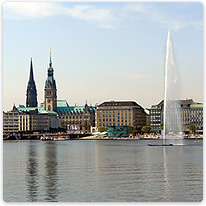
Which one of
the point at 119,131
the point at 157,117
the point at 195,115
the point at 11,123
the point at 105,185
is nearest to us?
the point at 105,185

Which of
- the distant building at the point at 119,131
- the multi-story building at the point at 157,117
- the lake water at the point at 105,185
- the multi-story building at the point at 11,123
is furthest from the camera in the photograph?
the multi-story building at the point at 11,123

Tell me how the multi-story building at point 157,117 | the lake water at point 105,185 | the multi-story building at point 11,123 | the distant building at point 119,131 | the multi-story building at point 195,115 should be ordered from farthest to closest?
the multi-story building at point 11,123, the multi-story building at point 157,117, the multi-story building at point 195,115, the distant building at point 119,131, the lake water at point 105,185

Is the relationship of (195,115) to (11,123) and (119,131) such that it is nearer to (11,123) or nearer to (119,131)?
(119,131)

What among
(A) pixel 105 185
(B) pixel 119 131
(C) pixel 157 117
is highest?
(C) pixel 157 117

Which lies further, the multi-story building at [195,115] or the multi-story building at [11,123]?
the multi-story building at [11,123]

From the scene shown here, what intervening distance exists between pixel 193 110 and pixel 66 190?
13994 cm

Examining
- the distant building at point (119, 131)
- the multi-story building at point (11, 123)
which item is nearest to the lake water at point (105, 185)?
the distant building at point (119, 131)

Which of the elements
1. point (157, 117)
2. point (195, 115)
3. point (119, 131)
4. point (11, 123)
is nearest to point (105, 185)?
point (119, 131)

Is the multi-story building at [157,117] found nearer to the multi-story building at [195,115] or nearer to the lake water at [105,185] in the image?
the multi-story building at [195,115]

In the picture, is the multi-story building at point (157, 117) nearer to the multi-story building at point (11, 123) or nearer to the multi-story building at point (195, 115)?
the multi-story building at point (195, 115)

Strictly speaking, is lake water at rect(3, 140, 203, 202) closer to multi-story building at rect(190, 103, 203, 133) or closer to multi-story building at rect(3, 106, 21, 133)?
multi-story building at rect(190, 103, 203, 133)

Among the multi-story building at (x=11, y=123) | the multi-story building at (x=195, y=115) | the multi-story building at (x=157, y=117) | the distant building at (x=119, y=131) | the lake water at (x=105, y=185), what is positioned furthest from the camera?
the multi-story building at (x=11, y=123)

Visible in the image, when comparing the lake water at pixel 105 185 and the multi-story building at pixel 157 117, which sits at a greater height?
the multi-story building at pixel 157 117

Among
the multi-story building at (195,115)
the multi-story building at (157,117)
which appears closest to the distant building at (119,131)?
the multi-story building at (195,115)
